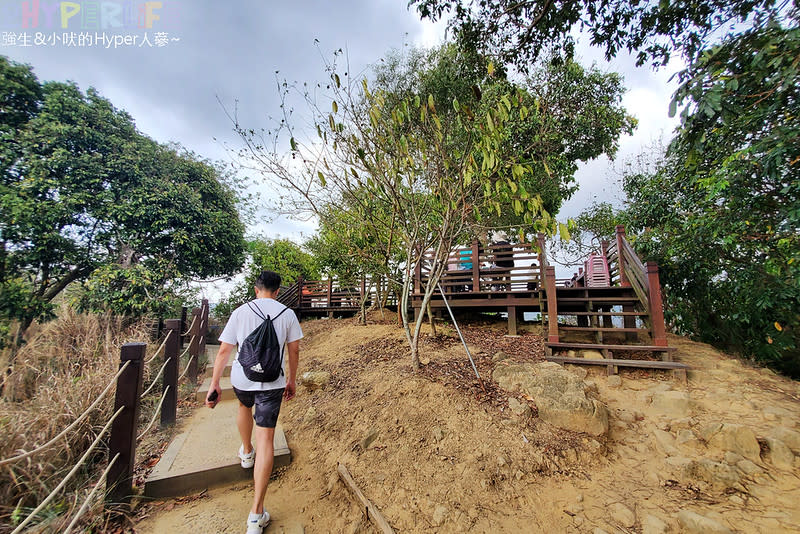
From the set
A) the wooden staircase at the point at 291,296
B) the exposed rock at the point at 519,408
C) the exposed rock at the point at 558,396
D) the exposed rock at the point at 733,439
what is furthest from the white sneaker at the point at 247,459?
the wooden staircase at the point at 291,296

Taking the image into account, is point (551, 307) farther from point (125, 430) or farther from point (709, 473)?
point (125, 430)

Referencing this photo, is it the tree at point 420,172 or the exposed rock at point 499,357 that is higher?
the tree at point 420,172

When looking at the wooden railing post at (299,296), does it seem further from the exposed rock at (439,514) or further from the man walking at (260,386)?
the exposed rock at (439,514)

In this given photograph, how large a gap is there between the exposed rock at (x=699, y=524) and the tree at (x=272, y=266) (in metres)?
12.9

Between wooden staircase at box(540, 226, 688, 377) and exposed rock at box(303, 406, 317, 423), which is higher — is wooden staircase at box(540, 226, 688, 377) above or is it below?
above

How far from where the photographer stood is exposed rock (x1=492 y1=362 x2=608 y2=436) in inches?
127

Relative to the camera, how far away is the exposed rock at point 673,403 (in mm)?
3573

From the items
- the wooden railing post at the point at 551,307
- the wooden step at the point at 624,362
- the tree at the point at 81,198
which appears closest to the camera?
the wooden step at the point at 624,362

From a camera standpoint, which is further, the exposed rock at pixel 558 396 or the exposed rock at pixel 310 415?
the exposed rock at pixel 310 415

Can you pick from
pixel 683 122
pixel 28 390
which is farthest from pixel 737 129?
pixel 28 390

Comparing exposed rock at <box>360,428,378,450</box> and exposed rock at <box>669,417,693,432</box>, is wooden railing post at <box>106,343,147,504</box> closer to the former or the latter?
exposed rock at <box>360,428,378,450</box>

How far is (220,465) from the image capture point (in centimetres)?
278

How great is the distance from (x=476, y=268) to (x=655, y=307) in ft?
10.3

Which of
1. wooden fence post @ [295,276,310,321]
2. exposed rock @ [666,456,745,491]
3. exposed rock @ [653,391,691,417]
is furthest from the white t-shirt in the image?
wooden fence post @ [295,276,310,321]
